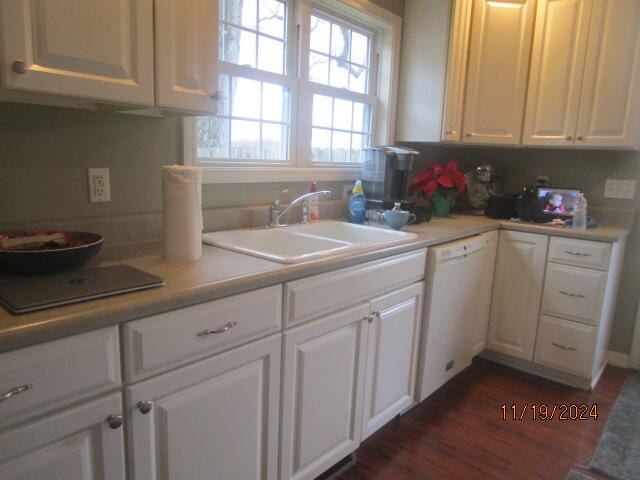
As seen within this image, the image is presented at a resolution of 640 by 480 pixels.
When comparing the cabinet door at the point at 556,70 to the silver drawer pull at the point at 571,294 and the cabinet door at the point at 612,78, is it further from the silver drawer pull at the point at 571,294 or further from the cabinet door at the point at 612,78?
the silver drawer pull at the point at 571,294

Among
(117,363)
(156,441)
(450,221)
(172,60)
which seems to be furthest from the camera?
(450,221)

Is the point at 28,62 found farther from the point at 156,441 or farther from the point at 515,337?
the point at 515,337

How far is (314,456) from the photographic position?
1541 millimetres

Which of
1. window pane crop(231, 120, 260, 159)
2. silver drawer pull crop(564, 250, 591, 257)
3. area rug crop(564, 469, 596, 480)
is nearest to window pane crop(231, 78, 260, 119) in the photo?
window pane crop(231, 120, 260, 159)

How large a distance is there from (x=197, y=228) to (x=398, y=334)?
0.98 metres

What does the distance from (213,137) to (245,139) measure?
180 mm

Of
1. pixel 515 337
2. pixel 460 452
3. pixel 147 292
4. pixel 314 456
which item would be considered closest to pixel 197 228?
pixel 147 292

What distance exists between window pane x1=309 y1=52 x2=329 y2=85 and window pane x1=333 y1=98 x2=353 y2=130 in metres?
0.15

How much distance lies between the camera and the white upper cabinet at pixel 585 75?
94.1 inches

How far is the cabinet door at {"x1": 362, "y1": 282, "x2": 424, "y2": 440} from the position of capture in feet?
5.71

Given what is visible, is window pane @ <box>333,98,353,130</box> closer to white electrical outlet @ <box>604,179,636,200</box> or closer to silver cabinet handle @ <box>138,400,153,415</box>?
white electrical outlet @ <box>604,179,636,200</box>

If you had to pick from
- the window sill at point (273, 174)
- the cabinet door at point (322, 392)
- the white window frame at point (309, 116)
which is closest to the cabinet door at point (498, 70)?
the white window frame at point (309, 116)

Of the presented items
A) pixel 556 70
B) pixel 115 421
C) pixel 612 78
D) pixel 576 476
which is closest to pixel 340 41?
pixel 556 70
